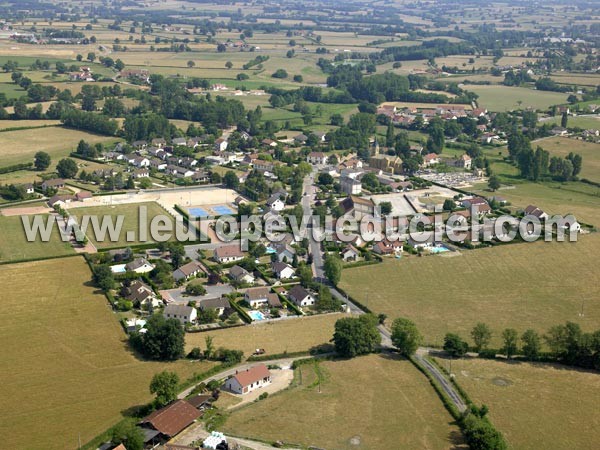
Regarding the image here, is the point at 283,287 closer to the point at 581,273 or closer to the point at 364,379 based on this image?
the point at 364,379

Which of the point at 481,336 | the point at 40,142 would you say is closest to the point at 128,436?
the point at 481,336

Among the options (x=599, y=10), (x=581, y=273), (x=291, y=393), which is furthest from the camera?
(x=599, y=10)

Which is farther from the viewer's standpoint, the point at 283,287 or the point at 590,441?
the point at 283,287

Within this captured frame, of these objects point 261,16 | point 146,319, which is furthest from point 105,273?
point 261,16

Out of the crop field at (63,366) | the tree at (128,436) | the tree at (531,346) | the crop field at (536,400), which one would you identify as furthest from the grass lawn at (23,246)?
the tree at (531,346)

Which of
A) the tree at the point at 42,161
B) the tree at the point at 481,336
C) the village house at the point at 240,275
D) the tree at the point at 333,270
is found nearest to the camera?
the tree at the point at 481,336

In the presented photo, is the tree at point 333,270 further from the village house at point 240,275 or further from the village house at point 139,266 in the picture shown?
the village house at point 139,266

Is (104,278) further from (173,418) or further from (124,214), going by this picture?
(173,418)

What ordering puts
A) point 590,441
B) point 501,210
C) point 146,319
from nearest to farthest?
1. point 590,441
2. point 146,319
3. point 501,210
